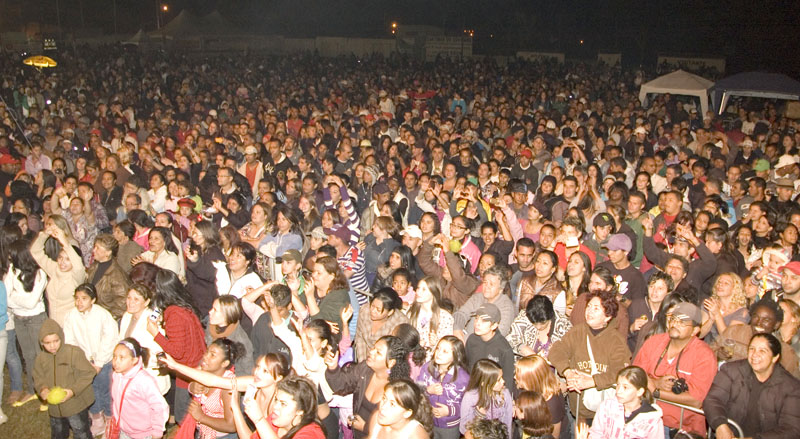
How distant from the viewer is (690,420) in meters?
4.14

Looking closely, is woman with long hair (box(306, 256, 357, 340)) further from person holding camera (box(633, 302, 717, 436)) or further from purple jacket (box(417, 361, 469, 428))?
person holding camera (box(633, 302, 717, 436))

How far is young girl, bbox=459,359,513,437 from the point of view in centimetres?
390

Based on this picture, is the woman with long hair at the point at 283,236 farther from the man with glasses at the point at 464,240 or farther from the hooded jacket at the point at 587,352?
the hooded jacket at the point at 587,352

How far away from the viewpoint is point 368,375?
13.4 ft

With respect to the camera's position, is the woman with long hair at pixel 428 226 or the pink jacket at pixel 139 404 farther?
the woman with long hair at pixel 428 226

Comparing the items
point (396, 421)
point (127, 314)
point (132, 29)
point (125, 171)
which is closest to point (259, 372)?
point (396, 421)

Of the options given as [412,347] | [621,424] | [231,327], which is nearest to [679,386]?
[621,424]

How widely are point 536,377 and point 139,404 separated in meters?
2.49

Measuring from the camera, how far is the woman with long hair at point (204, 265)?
5840 millimetres

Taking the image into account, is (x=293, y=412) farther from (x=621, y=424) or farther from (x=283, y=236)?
(x=283, y=236)

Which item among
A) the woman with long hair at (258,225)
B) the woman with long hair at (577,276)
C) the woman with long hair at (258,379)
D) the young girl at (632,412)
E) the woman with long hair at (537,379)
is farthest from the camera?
the woman with long hair at (258,225)

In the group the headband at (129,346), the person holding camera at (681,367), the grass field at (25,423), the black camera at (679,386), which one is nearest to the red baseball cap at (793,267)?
the person holding camera at (681,367)

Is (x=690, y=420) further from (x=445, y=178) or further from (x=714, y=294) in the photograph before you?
(x=445, y=178)

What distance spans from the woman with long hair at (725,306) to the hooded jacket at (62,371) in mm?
4368
